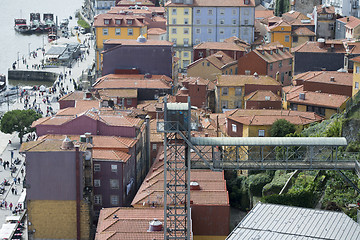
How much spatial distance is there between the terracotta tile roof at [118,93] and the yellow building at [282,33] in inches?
923

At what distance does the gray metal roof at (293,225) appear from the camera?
3059 centimetres

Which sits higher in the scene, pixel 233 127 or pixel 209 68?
pixel 209 68

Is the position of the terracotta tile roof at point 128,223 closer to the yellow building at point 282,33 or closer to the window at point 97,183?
the window at point 97,183

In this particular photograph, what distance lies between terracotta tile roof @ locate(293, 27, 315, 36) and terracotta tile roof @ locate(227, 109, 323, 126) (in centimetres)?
2839

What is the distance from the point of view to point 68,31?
134500 mm

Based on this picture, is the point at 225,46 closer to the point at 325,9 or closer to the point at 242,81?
the point at 325,9

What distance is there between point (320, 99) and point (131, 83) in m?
15.9

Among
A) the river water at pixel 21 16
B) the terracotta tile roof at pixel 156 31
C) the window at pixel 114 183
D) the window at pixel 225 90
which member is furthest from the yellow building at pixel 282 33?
the window at pixel 114 183

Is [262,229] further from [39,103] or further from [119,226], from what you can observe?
[39,103]

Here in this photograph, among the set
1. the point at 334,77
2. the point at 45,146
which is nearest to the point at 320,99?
the point at 334,77

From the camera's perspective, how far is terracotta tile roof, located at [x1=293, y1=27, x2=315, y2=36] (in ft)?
263

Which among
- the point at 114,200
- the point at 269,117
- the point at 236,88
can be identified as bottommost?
the point at 114,200

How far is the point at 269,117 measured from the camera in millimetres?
50281

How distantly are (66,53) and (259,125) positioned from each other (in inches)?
2418
